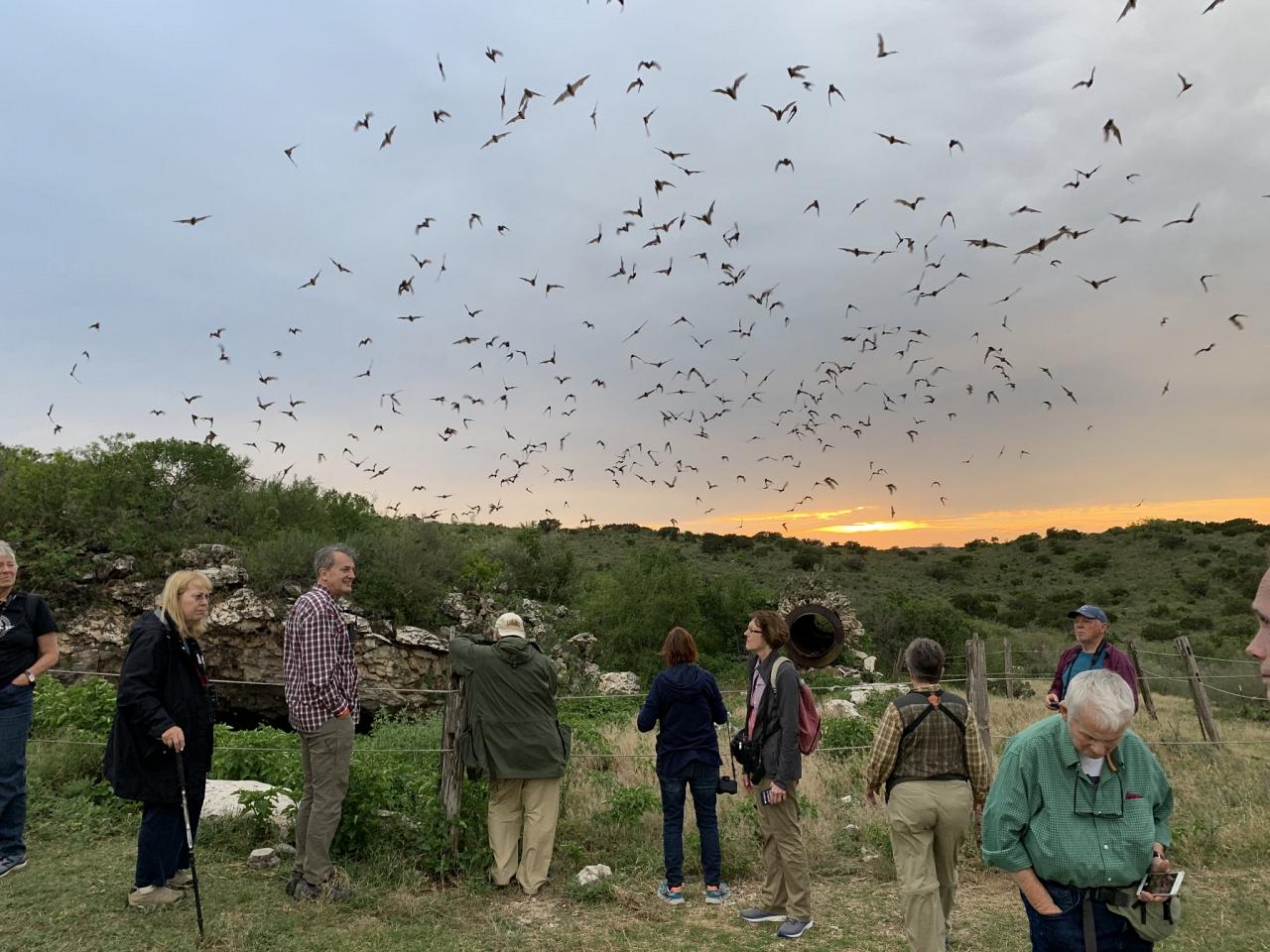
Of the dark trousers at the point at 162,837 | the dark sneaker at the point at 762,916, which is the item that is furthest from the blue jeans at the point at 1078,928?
the dark trousers at the point at 162,837

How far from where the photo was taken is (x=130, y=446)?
2055 centimetres

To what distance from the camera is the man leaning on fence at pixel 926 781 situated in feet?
14.8

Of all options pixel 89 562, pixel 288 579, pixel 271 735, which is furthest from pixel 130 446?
pixel 271 735

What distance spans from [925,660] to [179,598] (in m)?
4.51

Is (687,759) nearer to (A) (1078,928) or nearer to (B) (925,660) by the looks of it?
(B) (925,660)

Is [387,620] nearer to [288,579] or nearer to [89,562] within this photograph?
[288,579]

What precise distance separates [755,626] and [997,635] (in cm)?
3191

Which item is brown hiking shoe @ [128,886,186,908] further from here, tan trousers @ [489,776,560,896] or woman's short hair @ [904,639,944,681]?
woman's short hair @ [904,639,944,681]

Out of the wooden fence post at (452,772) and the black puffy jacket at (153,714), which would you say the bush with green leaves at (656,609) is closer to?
the wooden fence post at (452,772)

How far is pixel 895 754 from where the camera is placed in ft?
15.1

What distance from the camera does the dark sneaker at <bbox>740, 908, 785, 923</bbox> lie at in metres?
5.83

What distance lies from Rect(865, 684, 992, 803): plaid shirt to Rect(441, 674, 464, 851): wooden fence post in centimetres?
320

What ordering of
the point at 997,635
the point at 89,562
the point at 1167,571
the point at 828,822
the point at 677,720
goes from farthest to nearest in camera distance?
the point at 1167,571, the point at 997,635, the point at 89,562, the point at 828,822, the point at 677,720

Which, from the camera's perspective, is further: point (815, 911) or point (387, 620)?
point (387, 620)
